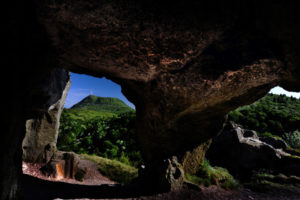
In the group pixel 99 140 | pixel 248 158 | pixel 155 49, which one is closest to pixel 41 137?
pixel 99 140

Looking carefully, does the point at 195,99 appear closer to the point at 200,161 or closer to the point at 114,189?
the point at 200,161

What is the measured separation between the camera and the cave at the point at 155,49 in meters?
2.55

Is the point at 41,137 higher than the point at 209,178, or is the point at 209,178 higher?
the point at 41,137

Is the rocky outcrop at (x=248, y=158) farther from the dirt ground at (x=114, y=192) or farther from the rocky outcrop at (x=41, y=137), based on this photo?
the rocky outcrop at (x=41, y=137)

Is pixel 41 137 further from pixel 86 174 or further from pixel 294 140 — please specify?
pixel 294 140

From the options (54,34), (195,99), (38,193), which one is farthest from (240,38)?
(38,193)

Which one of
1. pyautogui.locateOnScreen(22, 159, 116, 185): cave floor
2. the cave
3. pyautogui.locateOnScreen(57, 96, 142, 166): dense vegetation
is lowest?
pyautogui.locateOnScreen(22, 159, 116, 185): cave floor

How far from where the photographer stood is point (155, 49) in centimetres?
314

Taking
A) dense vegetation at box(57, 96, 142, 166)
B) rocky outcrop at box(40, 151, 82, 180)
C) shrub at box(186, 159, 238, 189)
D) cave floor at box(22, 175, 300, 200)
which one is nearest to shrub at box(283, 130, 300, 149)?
cave floor at box(22, 175, 300, 200)

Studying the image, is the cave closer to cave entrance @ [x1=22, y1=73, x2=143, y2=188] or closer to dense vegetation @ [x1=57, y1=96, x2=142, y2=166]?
cave entrance @ [x1=22, y1=73, x2=143, y2=188]

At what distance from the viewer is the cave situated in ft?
8.37

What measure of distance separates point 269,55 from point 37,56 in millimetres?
5112

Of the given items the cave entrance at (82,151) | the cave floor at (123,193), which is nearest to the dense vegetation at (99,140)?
the cave entrance at (82,151)

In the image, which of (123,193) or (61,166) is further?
(61,166)
